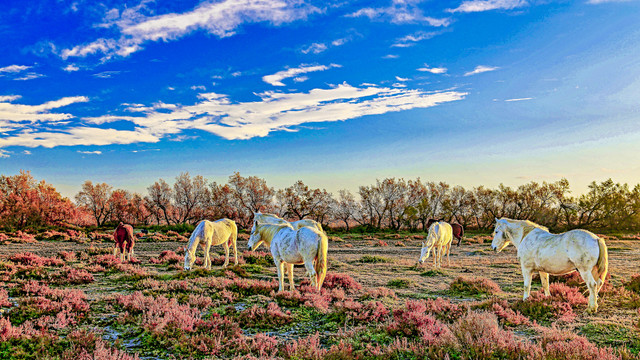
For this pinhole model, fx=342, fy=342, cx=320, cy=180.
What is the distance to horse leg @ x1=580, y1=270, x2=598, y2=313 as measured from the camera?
909cm

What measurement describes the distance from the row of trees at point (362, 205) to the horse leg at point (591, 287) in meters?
68.5

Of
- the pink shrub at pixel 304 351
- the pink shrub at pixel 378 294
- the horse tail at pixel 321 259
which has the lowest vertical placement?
the pink shrub at pixel 378 294

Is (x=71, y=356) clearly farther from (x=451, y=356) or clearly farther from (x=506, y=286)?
(x=506, y=286)

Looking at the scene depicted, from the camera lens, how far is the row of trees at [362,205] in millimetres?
75188

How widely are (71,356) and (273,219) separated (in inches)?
456

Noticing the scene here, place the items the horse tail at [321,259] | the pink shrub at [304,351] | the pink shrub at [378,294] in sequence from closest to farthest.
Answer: the pink shrub at [304,351]
the horse tail at [321,259]
the pink shrub at [378,294]

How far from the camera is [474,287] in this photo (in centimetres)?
1338

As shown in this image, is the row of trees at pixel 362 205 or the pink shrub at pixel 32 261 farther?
the row of trees at pixel 362 205

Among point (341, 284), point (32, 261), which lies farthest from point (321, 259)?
point (32, 261)

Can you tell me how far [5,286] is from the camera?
39.0ft

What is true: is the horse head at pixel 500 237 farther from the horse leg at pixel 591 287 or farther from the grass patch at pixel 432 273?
the grass patch at pixel 432 273

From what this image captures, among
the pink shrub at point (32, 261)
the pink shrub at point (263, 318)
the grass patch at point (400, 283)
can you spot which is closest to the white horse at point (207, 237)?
the pink shrub at point (32, 261)

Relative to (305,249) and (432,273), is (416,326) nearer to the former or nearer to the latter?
(305,249)

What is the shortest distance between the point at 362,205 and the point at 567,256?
7995cm
